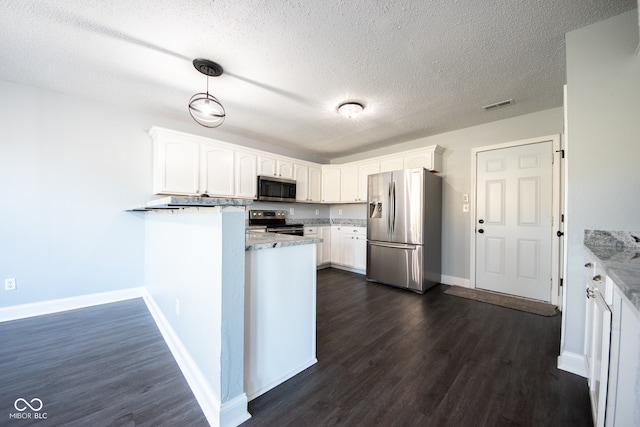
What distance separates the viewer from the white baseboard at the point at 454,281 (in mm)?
3516

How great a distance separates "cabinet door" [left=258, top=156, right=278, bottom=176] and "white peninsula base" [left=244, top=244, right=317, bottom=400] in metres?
2.67

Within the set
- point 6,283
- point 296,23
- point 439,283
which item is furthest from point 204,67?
point 439,283

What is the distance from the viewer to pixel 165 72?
7.31 feet

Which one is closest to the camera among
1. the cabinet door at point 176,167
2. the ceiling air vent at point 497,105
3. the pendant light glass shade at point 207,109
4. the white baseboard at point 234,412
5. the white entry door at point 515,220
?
the white baseboard at point 234,412

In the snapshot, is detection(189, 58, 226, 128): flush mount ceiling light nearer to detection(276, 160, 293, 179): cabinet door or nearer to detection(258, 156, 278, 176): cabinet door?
detection(258, 156, 278, 176): cabinet door

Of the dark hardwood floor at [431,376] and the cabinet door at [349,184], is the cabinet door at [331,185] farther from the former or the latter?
the dark hardwood floor at [431,376]

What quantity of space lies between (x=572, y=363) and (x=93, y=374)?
3.28 m

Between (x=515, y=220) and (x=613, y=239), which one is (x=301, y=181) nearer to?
(x=515, y=220)

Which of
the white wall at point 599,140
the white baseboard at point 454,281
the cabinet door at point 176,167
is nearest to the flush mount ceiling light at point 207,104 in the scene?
the cabinet door at point 176,167

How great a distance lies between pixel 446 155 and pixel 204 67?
344 cm

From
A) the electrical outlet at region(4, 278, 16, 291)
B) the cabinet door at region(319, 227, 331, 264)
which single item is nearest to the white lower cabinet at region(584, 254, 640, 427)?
the cabinet door at region(319, 227, 331, 264)

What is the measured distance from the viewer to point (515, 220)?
3150mm

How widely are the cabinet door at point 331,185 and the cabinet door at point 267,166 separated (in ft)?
3.79

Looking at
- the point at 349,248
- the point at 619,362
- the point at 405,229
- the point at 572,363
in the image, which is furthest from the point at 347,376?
the point at 349,248
